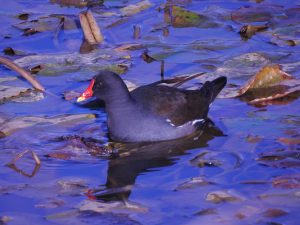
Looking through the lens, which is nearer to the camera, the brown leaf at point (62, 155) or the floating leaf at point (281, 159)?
the floating leaf at point (281, 159)

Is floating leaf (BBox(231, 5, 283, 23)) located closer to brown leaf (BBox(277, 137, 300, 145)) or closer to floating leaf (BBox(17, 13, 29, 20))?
floating leaf (BBox(17, 13, 29, 20))

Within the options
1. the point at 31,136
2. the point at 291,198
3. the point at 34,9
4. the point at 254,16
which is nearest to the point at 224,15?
the point at 254,16

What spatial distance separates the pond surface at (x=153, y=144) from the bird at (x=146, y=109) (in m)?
0.12

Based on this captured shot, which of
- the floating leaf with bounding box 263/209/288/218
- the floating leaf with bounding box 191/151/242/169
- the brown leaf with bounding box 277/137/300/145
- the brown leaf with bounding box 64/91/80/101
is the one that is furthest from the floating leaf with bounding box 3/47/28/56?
the floating leaf with bounding box 263/209/288/218

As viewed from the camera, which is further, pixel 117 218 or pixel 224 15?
pixel 224 15

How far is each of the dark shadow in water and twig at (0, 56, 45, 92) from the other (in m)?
1.36

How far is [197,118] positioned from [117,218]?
2160 mm

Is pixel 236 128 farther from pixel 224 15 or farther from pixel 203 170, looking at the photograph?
pixel 224 15

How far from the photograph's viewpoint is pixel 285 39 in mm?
8891

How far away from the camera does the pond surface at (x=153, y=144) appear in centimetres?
537

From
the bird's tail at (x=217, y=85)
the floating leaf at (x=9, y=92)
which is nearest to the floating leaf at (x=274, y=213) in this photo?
the bird's tail at (x=217, y=85)

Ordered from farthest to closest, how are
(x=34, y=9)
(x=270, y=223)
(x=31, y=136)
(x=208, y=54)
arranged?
(x=34, y=9), (x=208, y=54), (x=31, y=136), (x=270, y=223)

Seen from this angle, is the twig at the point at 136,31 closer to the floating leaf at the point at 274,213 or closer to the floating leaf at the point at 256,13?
the floating leaf at the point at 256,13

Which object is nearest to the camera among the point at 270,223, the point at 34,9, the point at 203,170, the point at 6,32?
the point at 270,223
